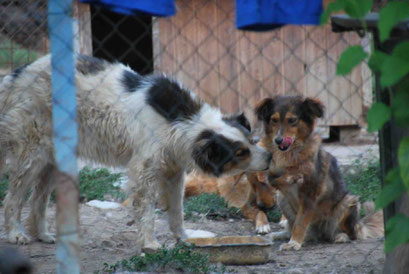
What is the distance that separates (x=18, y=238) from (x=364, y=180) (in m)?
4.10

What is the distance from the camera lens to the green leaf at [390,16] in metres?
1.92

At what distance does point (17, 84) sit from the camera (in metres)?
4.97

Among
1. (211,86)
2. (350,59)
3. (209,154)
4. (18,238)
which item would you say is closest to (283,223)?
(209,154)

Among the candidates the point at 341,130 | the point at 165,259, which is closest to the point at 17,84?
the point at 165,259

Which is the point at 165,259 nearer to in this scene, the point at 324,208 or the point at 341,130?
the point at 324,208

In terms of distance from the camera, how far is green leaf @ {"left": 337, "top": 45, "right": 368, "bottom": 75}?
6.50 ft

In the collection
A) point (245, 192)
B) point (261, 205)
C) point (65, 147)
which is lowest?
point (261, 205)

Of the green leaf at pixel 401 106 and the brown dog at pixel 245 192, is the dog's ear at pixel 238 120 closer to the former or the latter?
the brown dog at pixel 245 192

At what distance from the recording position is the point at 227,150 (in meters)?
4.70

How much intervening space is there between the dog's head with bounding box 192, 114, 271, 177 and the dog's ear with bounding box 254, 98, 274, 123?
2.40 ft

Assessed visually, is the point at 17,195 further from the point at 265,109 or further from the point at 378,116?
the point at 378,116

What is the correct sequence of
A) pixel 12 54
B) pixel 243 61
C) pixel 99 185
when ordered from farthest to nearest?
1. pixel 243 61
2. pixel 12 54
3. pixel 99 185

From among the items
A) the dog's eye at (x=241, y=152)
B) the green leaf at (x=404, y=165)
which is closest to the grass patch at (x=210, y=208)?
the dog's eye at (x=241, y=152)

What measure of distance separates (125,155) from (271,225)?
2256 mm
